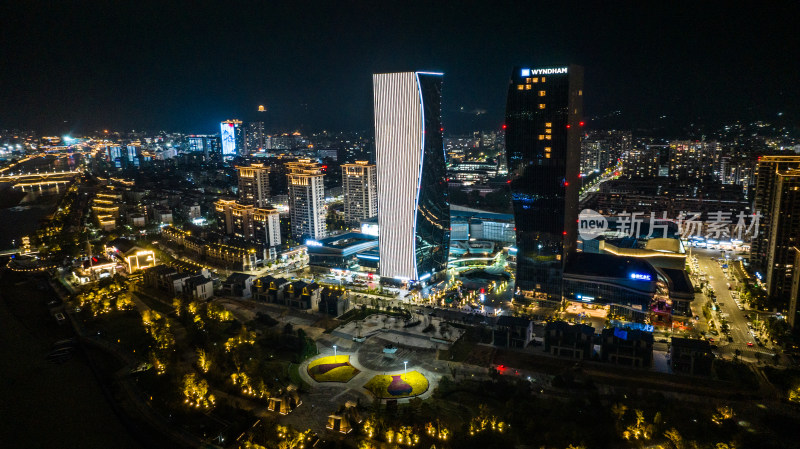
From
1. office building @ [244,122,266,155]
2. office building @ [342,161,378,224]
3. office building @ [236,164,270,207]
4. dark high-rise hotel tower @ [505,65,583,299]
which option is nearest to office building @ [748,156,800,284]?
dark high-rise hotel tower @ [505,65,583,299]

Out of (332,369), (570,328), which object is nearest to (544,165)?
(570,328)

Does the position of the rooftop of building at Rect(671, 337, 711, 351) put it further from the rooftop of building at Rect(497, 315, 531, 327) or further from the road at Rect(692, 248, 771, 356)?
the rooftop of building at Rect(497, 315, 531, 327)

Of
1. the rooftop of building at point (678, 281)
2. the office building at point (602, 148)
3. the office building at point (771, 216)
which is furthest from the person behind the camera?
the office building at point (602, 148)

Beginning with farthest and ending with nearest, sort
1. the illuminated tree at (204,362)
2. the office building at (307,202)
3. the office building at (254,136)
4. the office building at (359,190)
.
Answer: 1. the office building at (254,136)
2. the office building at (359,190)
3. the office building at (307,202)
4. the illuminated tree at (204,362)

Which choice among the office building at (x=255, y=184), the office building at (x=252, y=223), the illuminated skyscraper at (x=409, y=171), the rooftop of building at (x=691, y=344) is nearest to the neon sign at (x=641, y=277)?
the rooftop of building at (x=691, y=344)

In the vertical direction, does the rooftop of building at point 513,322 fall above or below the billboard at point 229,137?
below

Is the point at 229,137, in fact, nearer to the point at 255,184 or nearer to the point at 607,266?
the point at 255,184

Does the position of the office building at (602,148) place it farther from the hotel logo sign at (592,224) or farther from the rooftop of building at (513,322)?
the rooftop of building at (513,322)
